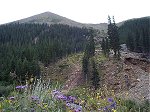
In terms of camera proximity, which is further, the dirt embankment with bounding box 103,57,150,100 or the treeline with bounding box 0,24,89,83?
the treeline with bounding box 0,24,89,83

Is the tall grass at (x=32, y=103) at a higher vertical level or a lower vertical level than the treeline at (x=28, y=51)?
higher

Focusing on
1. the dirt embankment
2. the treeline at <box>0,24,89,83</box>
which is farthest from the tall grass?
the dirt embankment

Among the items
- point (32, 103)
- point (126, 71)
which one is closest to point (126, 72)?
point (126, 71)

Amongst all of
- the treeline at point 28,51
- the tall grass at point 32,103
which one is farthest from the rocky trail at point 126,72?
the tall grass at point 32,103

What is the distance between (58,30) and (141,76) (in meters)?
138

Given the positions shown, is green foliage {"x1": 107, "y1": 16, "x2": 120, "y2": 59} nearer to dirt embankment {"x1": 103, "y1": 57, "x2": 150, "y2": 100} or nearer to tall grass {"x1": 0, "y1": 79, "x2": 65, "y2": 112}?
dirt embankment {"x1": 103, "y1": 57, "x2": 150, "y2": 100}

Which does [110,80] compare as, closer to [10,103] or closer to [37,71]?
[37,71]

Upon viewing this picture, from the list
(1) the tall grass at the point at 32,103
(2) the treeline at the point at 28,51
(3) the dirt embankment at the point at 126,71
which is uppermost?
(1) the tall grass at the point at 32,103

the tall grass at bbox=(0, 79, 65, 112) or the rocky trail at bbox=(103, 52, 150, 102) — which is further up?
the tall grass at bbox=(0, 79, 65, 112)

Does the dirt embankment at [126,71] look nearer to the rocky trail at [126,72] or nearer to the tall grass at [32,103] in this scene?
the rocky trail at [126,72]

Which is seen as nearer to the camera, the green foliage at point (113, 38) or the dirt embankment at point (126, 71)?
the dirt embankment at point (126, 71)

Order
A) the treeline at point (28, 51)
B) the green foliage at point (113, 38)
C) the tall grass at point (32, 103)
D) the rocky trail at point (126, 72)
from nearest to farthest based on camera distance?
the tall grass at point (32, 103) → the rocky trail at point (126, 72) → the treeline at point (28, 51) → the green foliage at point (113, 38)

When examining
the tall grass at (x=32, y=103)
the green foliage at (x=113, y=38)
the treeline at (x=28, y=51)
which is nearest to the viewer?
the tall grass at (x=32, y=103)

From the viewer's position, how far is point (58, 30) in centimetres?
19712
